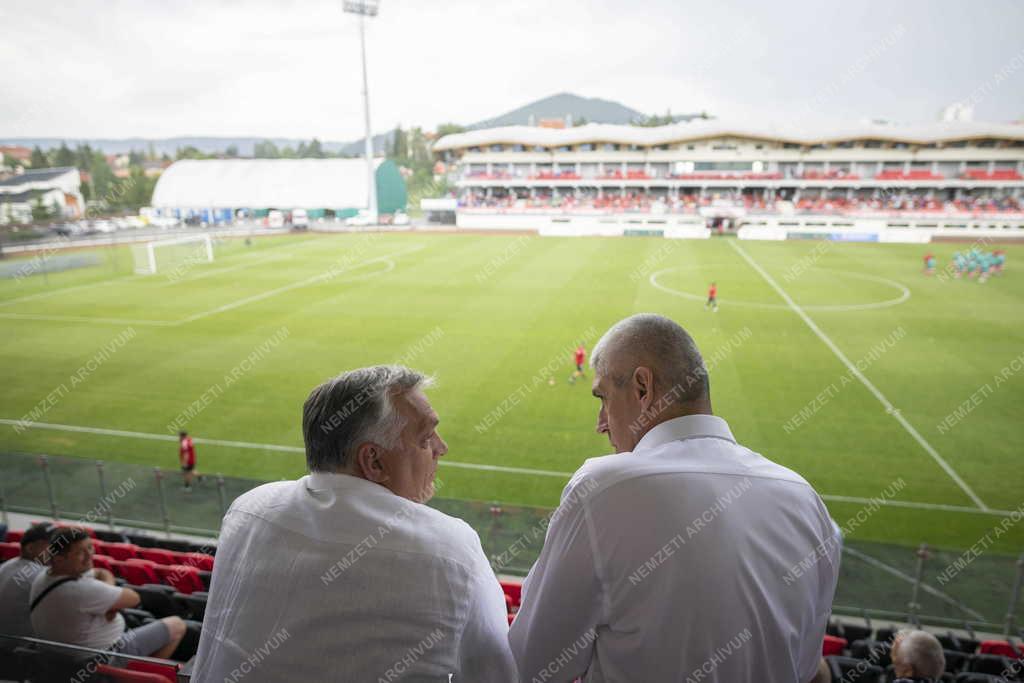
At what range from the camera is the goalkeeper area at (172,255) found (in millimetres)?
33594

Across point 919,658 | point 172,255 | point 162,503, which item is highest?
point 919,658

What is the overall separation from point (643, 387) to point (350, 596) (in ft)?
3.64

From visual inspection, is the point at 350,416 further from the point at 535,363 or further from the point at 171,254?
the point at 171,254

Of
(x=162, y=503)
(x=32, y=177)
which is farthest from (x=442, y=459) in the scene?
(x=32, y=177)

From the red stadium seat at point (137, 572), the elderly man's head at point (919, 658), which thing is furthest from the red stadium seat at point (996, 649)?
the red stadium seat at point (137, 572)

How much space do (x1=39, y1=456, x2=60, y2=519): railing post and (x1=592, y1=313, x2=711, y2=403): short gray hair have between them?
9924 millimetres

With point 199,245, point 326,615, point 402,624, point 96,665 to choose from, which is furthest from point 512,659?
point 199,245

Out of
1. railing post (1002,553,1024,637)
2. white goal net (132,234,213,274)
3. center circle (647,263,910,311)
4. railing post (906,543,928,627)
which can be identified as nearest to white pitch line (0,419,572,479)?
railing post (906,543,928,627)

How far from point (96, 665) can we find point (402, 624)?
Answer: 2602 mm

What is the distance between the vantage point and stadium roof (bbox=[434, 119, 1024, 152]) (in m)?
55.1

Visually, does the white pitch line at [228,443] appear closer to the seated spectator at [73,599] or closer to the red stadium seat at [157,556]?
the red stadium seat at [157,556]

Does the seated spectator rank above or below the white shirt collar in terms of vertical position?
below

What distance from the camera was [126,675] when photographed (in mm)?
3018

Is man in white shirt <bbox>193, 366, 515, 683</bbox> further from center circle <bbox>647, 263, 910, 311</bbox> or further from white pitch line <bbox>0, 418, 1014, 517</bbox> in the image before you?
center circle <bbox>647, 263, 910, 311</bbox>
